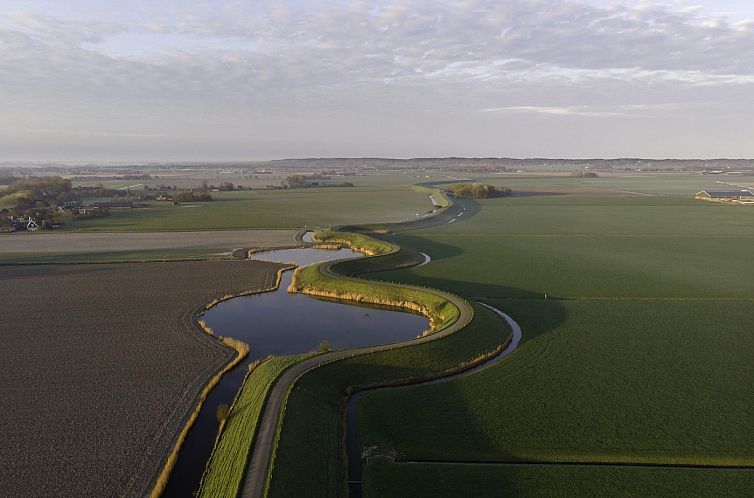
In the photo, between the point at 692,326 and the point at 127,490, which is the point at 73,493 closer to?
the point at 127,490

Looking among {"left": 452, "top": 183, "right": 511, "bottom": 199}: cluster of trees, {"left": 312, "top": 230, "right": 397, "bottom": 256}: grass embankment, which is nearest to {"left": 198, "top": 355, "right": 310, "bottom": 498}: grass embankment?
{"left": 312, "top": 230, "right": 397, "bottom": 256}: grass embankment

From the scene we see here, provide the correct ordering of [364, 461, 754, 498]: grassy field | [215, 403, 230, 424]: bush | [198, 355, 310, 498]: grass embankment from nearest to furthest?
1. [364, 461, 754, 498]: grassy field
2. [198, 355, 310, 498]: grass embankment
3. [215, 403, 230, 424]: bush

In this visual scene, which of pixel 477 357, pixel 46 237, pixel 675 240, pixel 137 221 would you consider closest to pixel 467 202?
pixel 675 240

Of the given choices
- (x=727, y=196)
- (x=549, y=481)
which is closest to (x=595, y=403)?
(x=549, y=481)

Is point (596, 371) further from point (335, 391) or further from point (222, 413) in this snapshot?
point (222, 413)

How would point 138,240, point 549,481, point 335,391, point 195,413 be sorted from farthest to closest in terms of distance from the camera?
point 138,240 < point 335,391 < point 195,413 < point 549,481

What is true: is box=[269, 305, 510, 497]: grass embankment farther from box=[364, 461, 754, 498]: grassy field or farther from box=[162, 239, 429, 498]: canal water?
box=[162, 239, 429, 498]: canal water

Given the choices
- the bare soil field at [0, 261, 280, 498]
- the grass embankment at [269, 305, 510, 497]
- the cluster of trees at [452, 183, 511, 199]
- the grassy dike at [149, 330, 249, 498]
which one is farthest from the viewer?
the cluster of trees at [452, 183, 511, 199]
